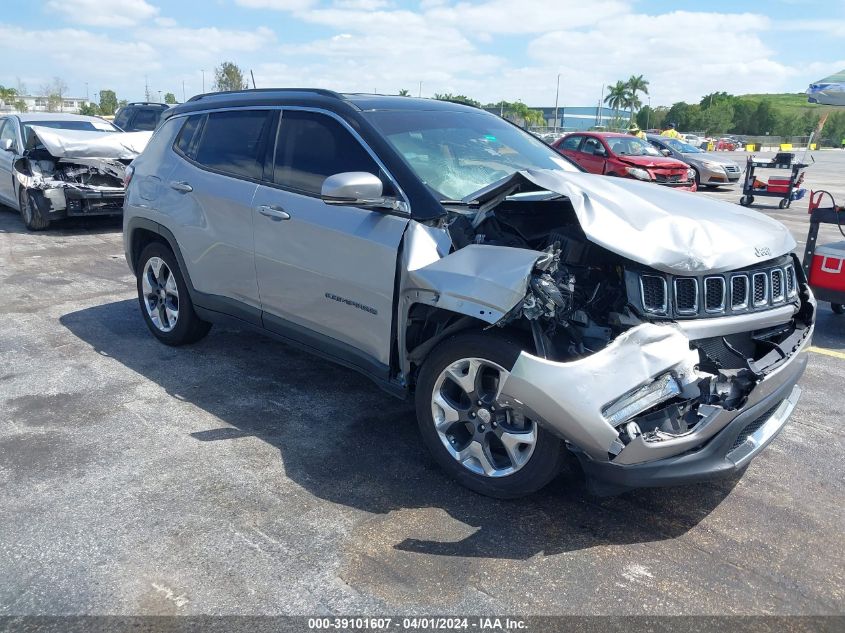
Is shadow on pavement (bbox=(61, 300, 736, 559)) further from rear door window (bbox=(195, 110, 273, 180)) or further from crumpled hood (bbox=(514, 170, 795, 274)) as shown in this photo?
rear door window (bbox=(195, 110, 273, 180))

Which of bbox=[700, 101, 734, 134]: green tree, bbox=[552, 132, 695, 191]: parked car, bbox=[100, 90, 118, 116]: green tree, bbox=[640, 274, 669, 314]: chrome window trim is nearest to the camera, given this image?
bbox=[640, 274, 669, 314]: chrome window trim

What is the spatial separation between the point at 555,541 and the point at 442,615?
70 cm

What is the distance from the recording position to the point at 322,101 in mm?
4258

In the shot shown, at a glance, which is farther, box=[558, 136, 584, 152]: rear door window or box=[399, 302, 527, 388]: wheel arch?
box=[558, 136, 584, 152]: rear door window

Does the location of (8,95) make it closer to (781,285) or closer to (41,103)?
(41,103)

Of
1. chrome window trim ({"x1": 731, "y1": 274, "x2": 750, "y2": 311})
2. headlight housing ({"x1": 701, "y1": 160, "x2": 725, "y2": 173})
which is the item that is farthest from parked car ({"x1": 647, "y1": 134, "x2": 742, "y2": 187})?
chrome window trim ({"x1": 731, "y1": 274, "x2": 750, "y2": 311})

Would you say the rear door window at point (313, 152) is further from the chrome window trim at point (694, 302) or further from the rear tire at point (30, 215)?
the rear tire at point (30, 215)

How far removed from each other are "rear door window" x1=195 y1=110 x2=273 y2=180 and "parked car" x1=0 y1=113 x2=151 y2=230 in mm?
6706

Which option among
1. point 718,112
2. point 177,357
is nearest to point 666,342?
point 177,357

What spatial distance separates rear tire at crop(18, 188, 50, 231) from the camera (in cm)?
1071

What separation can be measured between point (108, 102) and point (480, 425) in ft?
265

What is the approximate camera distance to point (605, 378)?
276cm

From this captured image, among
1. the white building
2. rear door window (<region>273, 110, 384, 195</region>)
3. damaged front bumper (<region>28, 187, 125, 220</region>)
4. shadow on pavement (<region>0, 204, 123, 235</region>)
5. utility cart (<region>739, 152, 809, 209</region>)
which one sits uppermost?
the white building

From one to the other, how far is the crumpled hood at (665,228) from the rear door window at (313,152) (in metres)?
1.12
